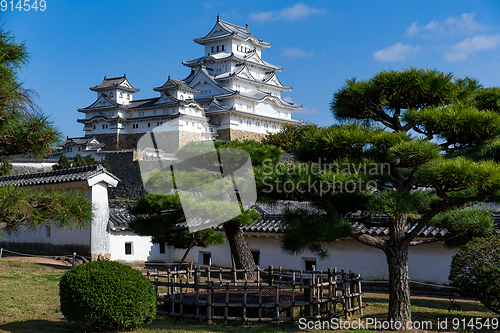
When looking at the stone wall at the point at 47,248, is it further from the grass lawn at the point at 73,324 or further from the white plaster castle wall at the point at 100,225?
the grass lawn at the point at 73,324

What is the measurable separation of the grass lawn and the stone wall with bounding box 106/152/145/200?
1707 cm

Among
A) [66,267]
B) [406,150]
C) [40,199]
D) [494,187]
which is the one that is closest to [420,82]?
[406,150]

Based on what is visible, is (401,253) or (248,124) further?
(248,124)

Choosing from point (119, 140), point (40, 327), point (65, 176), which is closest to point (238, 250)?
point (40, 327)

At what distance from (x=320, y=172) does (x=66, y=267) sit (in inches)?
402

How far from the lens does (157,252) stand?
16.2 metres

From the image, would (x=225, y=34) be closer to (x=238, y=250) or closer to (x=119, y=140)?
(x=119, y=140)

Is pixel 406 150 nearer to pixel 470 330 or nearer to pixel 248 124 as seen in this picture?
pixel 470 330

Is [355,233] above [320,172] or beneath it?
beneath

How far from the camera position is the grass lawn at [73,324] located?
6594mm

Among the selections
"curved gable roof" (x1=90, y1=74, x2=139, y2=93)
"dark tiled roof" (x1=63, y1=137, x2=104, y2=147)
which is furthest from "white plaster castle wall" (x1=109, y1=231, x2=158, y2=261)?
"curved gable roof" (x1=90, y1=74, x2=139, y2=93)

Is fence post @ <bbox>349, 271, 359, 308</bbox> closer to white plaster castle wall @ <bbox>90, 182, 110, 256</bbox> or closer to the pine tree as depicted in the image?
the pine tree

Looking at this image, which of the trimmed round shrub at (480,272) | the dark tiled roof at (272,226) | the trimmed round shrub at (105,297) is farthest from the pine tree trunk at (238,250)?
the trimmed round shrub at (480,272)

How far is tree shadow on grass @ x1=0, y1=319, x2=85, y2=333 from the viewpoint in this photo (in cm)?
622
